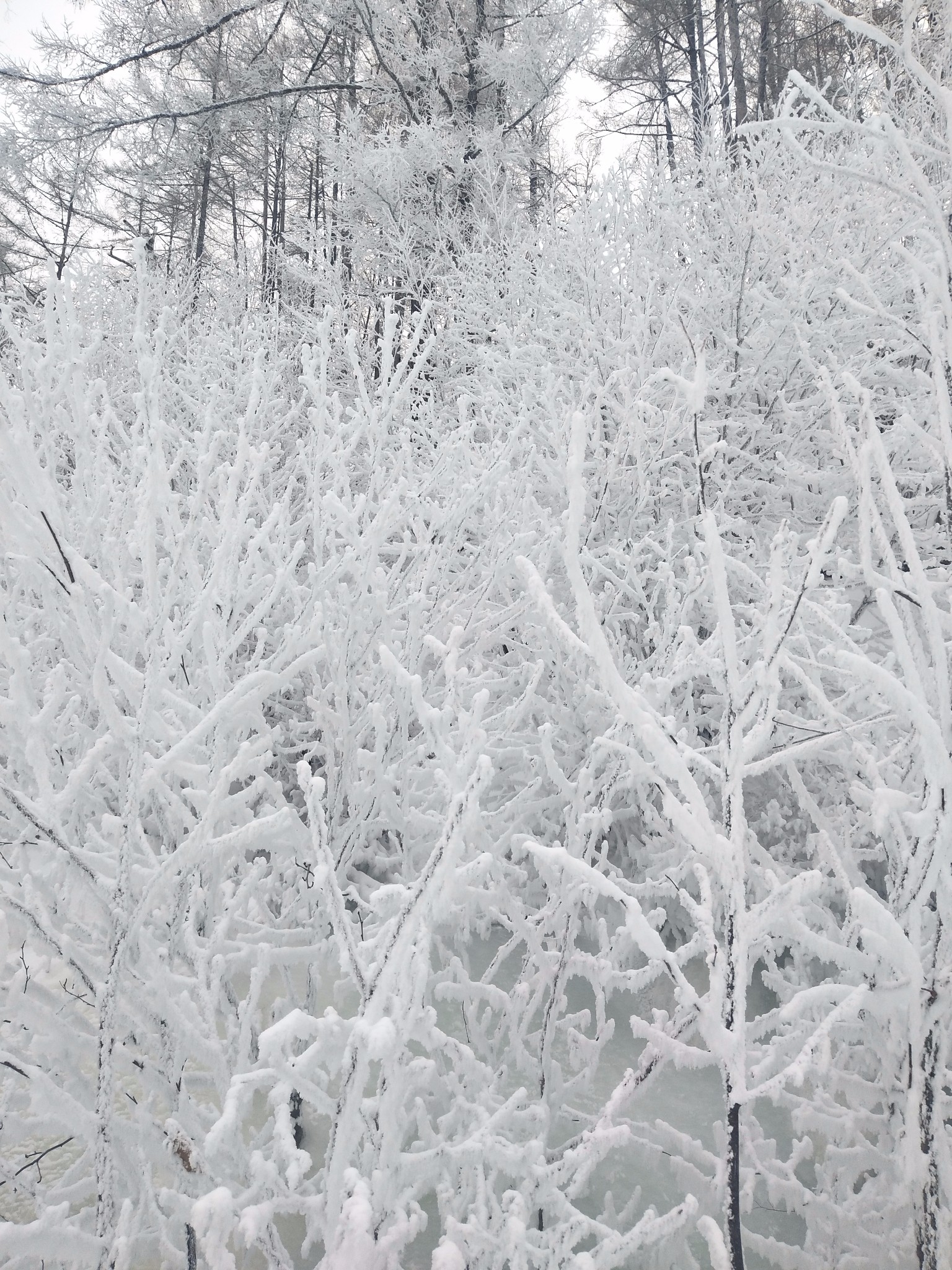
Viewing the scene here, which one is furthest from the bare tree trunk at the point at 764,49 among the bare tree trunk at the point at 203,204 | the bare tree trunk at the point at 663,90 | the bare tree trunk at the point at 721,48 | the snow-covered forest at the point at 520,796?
the bare tree trunk at the point at 203,204

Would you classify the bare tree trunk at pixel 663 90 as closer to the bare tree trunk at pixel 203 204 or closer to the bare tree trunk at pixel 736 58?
the bare tree trunk at pixel 736 58

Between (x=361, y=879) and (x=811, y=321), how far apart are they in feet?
13.1

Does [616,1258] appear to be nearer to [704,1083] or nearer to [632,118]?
[704,1083]

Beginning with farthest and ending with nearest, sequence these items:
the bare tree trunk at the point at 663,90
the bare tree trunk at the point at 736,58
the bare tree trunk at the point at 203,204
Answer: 1. the bare tree trunk at the point at 203,204
2. the bare tree trunk at the point at 736,58
3. the bare tree trunk at the point at 663,90

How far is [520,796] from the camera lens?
2.19 meters

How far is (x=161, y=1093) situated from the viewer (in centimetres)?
128

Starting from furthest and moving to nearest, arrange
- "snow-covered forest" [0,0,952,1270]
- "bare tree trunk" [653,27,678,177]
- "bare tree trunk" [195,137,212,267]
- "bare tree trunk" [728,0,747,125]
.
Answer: "bare tree trunk" [195,137,212,267] → "bare tree trunk" [728,0,747,125] → "bare tree trunk" [653,27,678,177] → "snow-covered forest" [0,0,952,1270]

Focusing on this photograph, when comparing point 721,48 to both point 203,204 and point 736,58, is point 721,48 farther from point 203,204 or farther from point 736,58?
point 203,204

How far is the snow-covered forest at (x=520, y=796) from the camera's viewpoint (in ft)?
3.25

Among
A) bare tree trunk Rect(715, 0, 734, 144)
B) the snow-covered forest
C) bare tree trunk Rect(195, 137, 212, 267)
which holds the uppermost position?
bare tree trunk Rect(715, 0, 734, 144)

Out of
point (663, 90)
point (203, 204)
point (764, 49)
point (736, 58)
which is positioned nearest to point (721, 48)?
point (736, 58)

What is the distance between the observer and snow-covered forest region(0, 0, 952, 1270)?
0.99 metres

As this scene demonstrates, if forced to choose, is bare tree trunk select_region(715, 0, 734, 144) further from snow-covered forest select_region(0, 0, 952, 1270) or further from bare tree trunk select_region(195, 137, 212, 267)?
bare tree trunk select_region(195, 137, 212, 267)

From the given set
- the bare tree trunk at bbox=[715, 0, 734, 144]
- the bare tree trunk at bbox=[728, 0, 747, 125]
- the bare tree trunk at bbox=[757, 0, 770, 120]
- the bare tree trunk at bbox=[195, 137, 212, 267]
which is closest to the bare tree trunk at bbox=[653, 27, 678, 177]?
the bare tree trunk at bbox=[715, 0, 734, 144]
